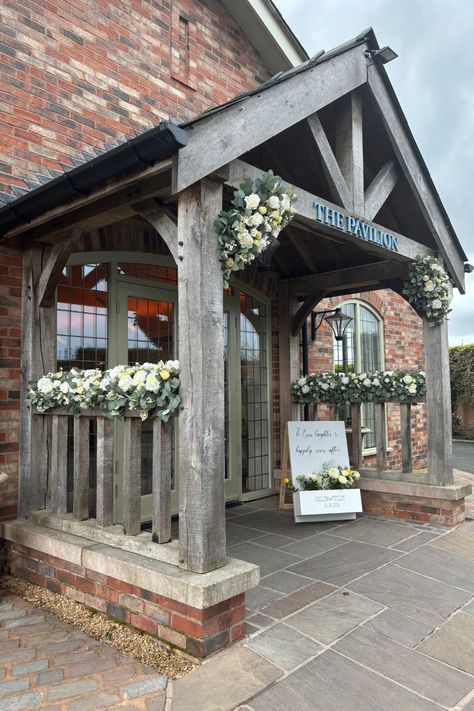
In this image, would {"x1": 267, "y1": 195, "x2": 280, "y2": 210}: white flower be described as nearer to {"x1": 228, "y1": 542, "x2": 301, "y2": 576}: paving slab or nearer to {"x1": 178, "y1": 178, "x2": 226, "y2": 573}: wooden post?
{"x1": 178, "y1": 178, "x2": 226, "y2": 573}: wooden post

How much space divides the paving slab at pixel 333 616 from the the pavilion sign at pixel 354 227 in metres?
2.42

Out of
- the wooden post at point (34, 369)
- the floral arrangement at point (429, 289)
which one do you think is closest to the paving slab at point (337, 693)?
the wooden post at point (34, 369)

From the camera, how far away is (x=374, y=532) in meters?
4.54

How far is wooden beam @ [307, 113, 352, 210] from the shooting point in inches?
139

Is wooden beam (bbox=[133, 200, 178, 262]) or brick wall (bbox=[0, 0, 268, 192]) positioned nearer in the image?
wooden beam (bbox=[133, 200, 178, 262])

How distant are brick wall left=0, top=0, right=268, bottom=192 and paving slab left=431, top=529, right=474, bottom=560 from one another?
4273 mm

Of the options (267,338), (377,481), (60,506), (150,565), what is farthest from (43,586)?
(267,338)

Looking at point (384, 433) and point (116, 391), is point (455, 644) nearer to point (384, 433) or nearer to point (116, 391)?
point (116, 391)

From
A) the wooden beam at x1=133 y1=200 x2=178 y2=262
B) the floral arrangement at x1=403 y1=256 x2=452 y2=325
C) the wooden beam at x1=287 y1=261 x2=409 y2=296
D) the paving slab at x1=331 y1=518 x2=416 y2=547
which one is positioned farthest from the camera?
the wooden beam at x1=287 y1=261 x2=409 y2=296

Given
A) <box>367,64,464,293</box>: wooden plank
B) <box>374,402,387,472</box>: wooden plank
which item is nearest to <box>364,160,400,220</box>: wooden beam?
<box>367,64,464,293</box>: wooden plank

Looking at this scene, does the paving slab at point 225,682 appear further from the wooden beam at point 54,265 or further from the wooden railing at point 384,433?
the wooden railing at point 384,433

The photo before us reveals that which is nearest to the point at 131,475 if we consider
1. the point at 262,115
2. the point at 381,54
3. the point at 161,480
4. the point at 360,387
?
the point at 161,480

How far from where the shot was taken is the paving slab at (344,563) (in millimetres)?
3527

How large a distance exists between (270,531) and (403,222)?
3224 mm
